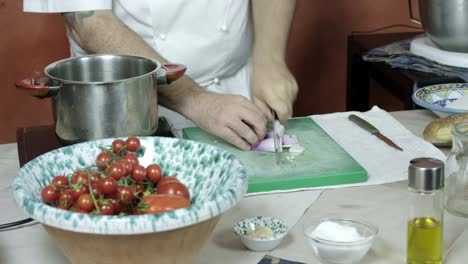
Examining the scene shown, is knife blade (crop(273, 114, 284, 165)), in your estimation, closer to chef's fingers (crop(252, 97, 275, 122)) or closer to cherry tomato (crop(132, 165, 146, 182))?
chef's fingers (crop(252, 97, 275, 122))

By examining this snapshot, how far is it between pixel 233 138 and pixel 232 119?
0.04 metres

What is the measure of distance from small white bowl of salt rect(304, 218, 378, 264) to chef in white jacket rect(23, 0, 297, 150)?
1.25 ft

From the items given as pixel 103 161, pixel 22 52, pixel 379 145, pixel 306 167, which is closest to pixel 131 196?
pixel 103 161

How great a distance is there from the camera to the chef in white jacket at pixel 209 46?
1.45 meters

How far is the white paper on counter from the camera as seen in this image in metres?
1.28

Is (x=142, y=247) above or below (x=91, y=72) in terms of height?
below

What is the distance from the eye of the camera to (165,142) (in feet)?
3.47

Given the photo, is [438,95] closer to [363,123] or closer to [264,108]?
[363,123]

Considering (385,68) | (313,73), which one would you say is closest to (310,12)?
(313,73)

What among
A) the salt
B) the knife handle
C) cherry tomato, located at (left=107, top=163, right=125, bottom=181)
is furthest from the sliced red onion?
cherry tomato, located at (left=107, top=163, right=125, bottom=181)

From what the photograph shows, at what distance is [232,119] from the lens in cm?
140

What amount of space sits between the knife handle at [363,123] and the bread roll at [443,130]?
0.32ft

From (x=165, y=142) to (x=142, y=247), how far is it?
0.80 ft

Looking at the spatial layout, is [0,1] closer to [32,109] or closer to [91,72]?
[32,109]
